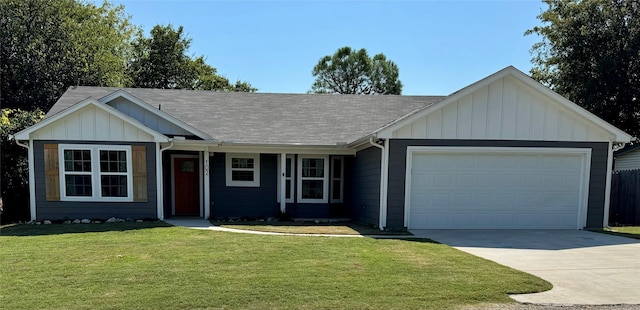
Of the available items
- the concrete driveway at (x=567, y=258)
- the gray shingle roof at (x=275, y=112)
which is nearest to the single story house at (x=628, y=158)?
the gray shingle roof at (x=275, y=112)

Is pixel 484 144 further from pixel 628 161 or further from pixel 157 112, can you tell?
pixel 628 161

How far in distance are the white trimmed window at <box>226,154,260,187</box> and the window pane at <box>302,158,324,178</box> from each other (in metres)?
1.50

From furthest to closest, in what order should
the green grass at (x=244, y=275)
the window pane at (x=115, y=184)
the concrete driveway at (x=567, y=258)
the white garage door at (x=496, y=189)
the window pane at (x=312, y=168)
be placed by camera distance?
the window pane at (x=312, y=168) → the window pane at (x=115, y=184) → the white garage door at (x=496, y=189) → the concrete driveway at (x=567, y=258) → the green grass at (x=244, y=275)

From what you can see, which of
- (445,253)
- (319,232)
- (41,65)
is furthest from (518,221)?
(41,65)

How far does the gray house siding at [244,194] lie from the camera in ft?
41.5

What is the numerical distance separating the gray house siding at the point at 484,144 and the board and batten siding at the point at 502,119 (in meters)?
0.13

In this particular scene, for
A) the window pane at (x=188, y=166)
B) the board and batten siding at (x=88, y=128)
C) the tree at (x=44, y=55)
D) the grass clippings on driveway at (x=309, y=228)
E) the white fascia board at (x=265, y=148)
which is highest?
the tree at (x=44, y=55)

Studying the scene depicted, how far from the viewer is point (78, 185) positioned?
35.4 feet

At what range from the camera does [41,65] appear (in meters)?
20.1

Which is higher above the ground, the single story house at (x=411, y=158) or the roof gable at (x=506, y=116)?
the roof gable at (x=506, y=116)

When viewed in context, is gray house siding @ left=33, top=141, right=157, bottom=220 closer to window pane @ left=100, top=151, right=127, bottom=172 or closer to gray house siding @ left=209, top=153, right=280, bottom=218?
window pane @ left=100, top=151, right=127, bottom=172

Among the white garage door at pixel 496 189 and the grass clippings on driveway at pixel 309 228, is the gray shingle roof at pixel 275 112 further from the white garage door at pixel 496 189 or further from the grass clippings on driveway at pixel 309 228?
the white garage door at pixel 496 189

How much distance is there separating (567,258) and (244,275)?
552 centimetres

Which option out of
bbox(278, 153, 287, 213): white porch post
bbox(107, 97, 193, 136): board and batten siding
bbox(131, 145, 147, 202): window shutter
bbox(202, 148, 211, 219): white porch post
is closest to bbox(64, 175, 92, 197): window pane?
bbox(131, 145, 147, 202): window shutter
